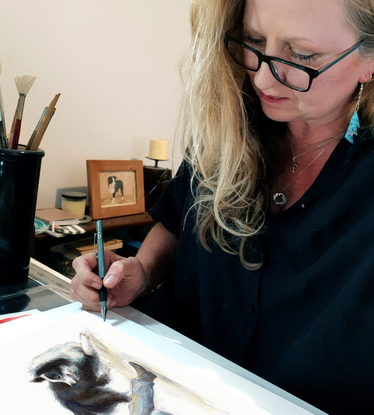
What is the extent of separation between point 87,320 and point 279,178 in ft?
1.49

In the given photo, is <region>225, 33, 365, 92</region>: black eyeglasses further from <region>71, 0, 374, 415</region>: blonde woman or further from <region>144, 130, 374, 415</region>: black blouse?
<region>144, 130, 374, 415</region>: black blouse

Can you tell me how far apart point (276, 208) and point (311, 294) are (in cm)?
18

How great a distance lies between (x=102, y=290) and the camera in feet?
2.05

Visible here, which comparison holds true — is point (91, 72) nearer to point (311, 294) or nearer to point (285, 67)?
point (285, 67)

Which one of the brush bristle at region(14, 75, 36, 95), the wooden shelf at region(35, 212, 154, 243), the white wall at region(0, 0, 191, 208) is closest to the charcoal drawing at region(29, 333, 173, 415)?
the brush bristle at region(14, 75, 36, 95)

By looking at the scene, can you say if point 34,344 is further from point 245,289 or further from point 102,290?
point 245,289

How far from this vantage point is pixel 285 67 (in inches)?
24.6

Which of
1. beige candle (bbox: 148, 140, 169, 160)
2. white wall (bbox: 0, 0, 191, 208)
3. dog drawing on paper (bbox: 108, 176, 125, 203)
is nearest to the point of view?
white wall (bbox: 0, 0, 191, 208)

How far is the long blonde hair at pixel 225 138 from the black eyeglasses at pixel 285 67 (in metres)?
0.04

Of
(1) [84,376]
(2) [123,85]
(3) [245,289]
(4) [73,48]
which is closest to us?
(1) [84,376]

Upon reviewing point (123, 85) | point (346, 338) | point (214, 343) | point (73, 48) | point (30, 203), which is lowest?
point (214, 343)

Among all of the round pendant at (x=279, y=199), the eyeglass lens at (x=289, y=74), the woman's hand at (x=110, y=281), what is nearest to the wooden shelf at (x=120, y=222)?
the woman's hand at (x=110, y=281)

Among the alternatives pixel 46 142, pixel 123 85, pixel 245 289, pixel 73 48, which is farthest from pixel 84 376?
pixel 123 85

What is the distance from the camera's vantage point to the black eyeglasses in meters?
0.59
